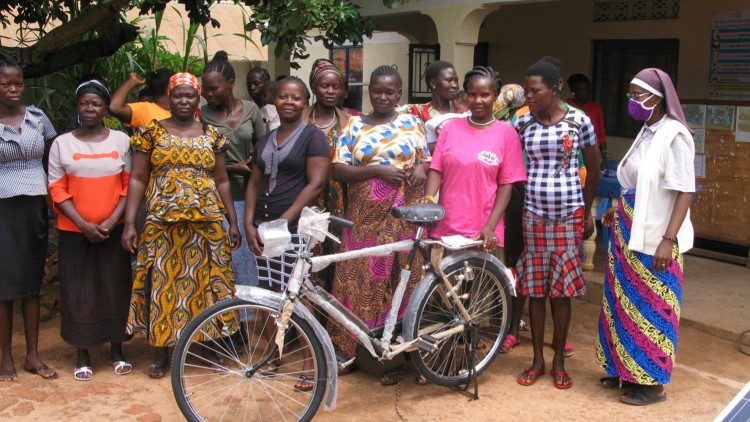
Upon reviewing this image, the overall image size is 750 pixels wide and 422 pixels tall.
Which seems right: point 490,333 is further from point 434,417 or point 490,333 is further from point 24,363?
point 24,363

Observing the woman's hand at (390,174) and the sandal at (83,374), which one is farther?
the sandal at (83,374)

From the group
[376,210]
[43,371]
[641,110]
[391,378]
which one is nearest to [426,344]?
[391,378]

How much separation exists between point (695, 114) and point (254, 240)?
4908mm

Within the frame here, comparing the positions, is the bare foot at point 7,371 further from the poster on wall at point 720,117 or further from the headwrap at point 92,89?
the poster on wall at point 720,117

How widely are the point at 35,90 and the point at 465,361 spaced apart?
175 inches

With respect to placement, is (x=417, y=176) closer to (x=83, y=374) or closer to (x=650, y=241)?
(x=650, y=241)

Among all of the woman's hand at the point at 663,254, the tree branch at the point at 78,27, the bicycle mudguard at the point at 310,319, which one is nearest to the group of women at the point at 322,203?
the woman's hand at the point at 663,254

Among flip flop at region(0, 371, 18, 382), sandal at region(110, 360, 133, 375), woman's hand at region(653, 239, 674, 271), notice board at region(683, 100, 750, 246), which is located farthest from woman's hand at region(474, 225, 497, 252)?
notice board at region(683, 100, 750, 246)

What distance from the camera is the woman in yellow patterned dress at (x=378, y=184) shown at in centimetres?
450

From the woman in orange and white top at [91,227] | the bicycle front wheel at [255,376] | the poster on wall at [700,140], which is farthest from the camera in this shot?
the poster on wall at [700,140]

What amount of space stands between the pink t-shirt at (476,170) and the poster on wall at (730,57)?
4.18 metres

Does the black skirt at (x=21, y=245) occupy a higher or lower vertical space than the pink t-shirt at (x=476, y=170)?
lower

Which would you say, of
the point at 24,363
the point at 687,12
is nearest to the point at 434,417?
the point at 24,363

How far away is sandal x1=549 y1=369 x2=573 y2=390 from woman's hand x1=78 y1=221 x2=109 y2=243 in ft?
8.82
